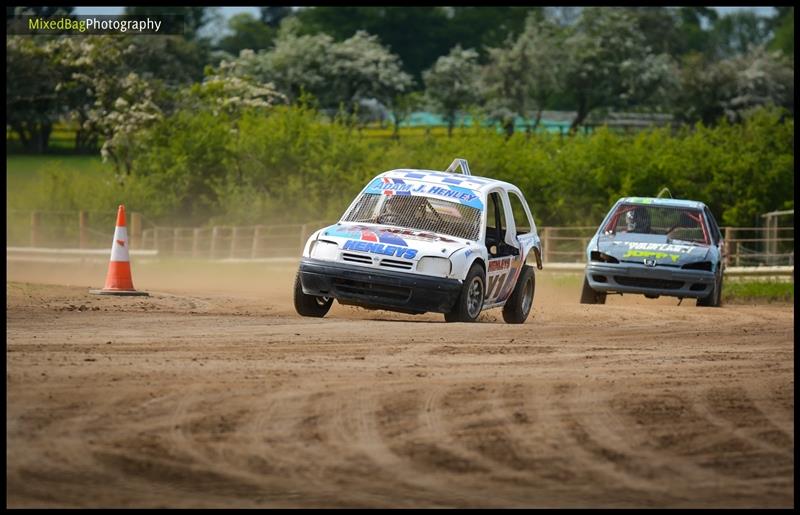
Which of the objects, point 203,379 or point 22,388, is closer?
point 22,388

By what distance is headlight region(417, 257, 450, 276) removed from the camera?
13789 mm

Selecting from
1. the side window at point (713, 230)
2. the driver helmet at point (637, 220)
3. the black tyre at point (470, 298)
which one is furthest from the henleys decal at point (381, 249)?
the side window at point (713, 230)

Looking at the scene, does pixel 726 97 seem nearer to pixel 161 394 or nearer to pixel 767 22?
pixel 161 394

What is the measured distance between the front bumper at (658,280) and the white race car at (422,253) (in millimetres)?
3402

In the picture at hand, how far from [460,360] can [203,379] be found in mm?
2173

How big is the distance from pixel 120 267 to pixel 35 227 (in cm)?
3060

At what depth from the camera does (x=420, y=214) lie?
1483 cm

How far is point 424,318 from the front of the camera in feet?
51.2

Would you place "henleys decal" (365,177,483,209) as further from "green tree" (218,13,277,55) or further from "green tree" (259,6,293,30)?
"green tree" (259,6,293,30)

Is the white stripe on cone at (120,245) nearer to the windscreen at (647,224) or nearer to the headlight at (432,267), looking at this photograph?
the headlight at (432,267)

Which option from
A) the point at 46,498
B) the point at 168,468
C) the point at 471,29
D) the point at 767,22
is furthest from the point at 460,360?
the point at 767,22

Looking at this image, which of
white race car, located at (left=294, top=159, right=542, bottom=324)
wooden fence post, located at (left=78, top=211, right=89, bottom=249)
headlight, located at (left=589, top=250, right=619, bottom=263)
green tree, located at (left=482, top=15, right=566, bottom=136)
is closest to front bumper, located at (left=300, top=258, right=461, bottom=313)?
white race car, located at (left=294, top=159, right=542, bottom=324)

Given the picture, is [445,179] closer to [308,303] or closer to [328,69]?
[308,303]

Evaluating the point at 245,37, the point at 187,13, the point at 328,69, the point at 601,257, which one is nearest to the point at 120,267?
the point at 601,257
